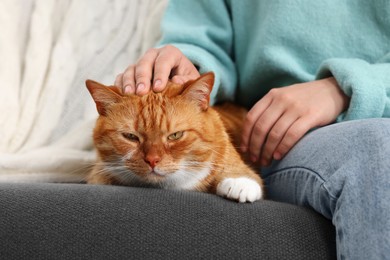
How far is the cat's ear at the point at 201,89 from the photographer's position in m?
1.09

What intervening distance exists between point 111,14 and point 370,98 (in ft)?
3.25

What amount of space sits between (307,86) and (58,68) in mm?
832

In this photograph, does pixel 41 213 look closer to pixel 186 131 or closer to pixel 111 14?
pixel 186 131

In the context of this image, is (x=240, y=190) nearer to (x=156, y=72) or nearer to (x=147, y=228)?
(x=147, y=228)

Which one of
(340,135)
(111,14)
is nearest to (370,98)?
(340,135)

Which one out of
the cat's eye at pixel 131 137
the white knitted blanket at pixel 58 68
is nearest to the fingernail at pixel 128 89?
the cat's eye at pixel 131 137

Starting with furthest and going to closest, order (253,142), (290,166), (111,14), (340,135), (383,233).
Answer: (111,14), (253,142), (290,166), (340,135), (383,233)

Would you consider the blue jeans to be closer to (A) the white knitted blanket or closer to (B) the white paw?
(B) the white paw

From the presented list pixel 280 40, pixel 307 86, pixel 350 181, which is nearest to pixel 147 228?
pixel 350 181

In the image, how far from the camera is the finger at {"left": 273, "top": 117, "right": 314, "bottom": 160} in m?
1.14

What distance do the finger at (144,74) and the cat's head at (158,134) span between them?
0.07 ft

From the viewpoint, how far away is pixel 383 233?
717 mm

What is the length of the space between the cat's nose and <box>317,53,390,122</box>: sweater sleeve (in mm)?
490

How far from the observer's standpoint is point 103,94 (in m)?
1.12
